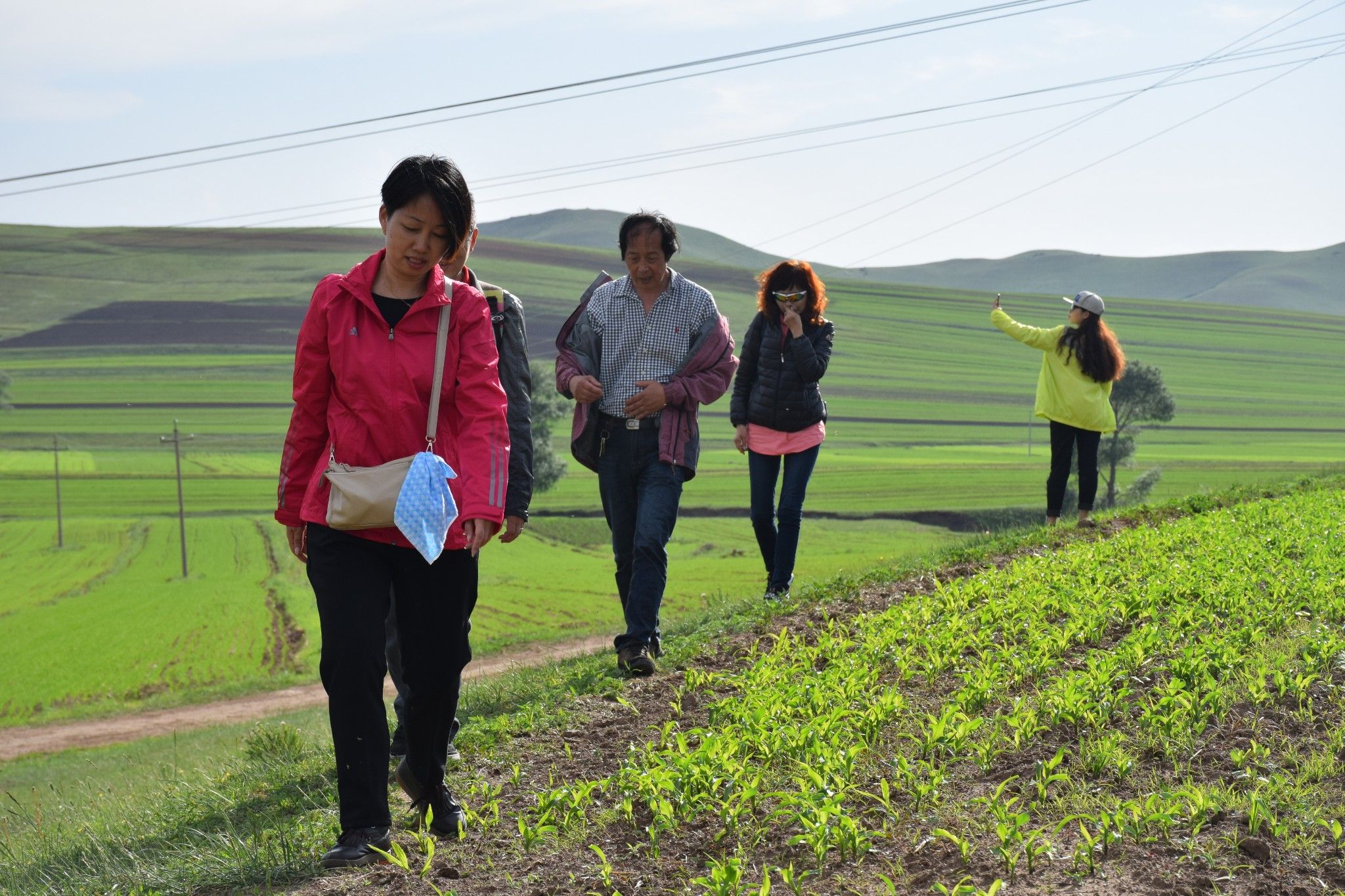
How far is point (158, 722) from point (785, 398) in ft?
55.4

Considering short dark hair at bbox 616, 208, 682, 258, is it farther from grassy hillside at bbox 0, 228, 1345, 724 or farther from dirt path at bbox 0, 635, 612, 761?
dirt path at bbox 0, 635, 612, 761

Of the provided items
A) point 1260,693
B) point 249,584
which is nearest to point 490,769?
point 1260,693

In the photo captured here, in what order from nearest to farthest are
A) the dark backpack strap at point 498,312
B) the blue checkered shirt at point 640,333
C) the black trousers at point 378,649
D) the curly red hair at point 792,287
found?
the black trousers at point 378,649
the dark backpack strap at point 498,312
the blue checkered shirt at point 640,333
the curly red hair at point 792,287

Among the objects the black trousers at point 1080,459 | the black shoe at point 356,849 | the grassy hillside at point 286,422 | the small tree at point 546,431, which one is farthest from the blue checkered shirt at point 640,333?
the small tree at point 546,431

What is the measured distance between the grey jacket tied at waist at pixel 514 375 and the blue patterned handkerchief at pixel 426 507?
147 centimetres

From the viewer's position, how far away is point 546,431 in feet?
216

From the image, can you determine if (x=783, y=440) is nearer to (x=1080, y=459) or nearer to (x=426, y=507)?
(x=1080, y=459)

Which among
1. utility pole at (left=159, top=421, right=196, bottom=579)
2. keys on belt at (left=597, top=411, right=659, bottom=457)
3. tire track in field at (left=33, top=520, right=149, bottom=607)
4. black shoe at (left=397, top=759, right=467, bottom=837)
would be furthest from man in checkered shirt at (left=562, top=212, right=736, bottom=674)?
utility pole at (left=159, top=421, right=196, bottom=579)

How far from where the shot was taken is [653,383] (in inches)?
247

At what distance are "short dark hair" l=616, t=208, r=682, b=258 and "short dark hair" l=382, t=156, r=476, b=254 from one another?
2.49 metres

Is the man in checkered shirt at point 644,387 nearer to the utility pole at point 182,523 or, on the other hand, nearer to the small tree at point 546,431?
the utility pole at point 182,523

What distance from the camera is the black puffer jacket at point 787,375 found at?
7.80 metres

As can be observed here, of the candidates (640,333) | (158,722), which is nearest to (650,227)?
(640,333)

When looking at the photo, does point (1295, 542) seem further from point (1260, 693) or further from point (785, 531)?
point (1260, 693)
